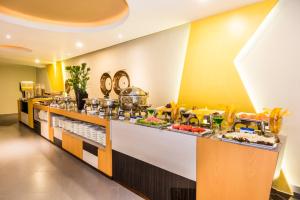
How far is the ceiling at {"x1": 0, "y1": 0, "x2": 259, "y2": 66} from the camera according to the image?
2.57m

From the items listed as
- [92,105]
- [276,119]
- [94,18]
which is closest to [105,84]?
[92,105]

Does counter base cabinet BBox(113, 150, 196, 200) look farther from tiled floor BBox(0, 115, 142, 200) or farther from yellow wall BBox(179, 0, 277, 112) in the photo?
yellow wall BBox(179, 0, 277, 112)

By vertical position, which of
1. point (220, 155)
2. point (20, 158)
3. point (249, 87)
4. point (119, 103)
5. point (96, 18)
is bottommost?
point (20, 158)

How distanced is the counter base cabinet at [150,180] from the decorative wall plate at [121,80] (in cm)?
240

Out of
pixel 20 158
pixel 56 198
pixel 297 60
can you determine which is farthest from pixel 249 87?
pixel 20 158

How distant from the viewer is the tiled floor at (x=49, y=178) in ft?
7.94

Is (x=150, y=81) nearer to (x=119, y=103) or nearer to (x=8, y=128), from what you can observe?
(x=119, y=103)

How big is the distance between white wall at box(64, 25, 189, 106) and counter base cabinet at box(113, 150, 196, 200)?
156 cm

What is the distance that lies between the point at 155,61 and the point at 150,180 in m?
2.41

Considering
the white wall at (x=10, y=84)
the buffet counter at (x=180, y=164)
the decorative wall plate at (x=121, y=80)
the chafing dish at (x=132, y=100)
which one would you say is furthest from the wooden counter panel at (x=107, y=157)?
the white wall at (x=10, y=84)

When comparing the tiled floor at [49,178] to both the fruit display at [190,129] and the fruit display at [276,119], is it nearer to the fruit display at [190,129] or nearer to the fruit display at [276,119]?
the fruit display at [190,129]

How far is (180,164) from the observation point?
1924mm

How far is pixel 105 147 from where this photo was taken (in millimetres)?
2857

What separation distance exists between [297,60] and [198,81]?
1307 mm
